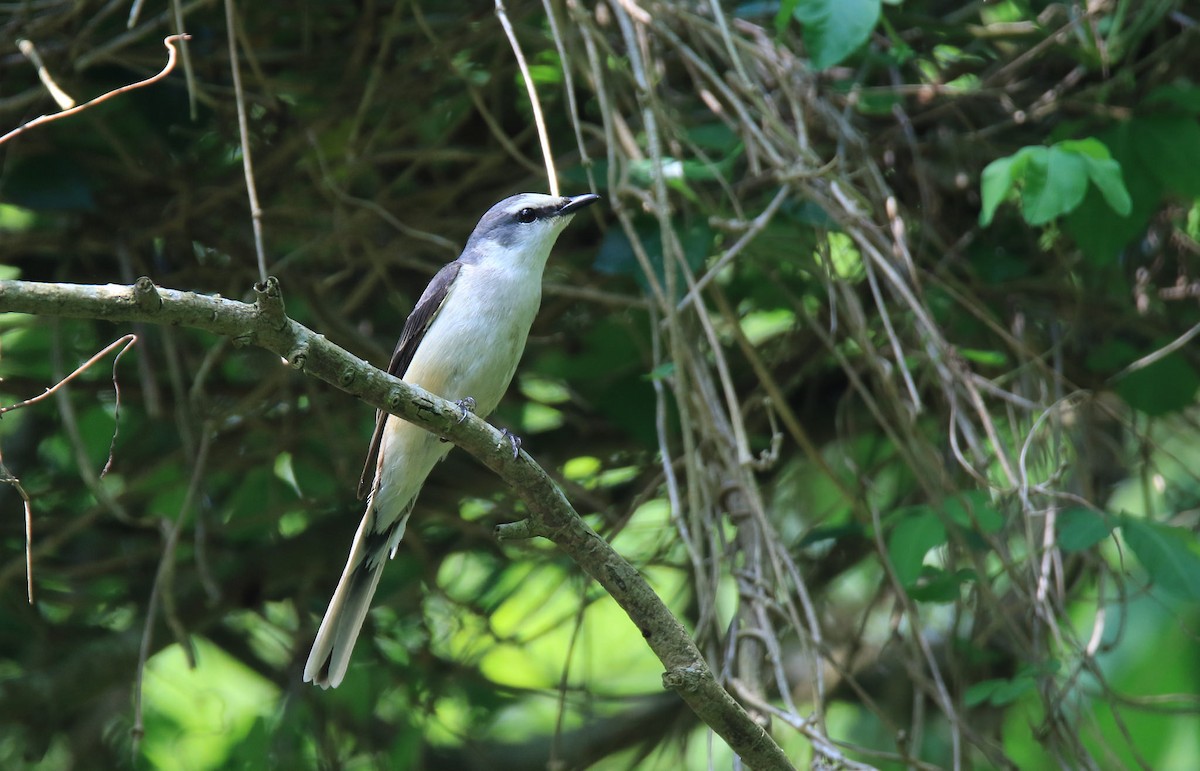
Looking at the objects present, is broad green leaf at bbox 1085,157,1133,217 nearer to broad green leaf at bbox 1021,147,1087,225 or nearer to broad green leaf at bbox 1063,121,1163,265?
→ broad green leaf at bbox 1021,147,1087,225

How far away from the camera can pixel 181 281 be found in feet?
14.5

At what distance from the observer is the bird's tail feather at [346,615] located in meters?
3.34

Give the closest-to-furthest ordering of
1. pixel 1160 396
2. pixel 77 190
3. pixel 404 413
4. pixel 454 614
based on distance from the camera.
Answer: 1. pixel 404 413
2. pixel 77 190
3. pixel 1160 396
4. pixel 454 614

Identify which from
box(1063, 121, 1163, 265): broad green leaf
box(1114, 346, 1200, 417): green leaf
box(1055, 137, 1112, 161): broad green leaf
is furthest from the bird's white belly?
box(1114, 346, 1200, 417): green leaf

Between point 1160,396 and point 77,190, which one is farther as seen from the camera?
point 1160,396

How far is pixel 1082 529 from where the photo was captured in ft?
11.0

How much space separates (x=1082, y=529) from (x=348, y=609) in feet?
7.16

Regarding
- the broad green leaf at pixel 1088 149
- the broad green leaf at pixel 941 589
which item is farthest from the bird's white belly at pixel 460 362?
the broad green leaf at pixel 1088 149

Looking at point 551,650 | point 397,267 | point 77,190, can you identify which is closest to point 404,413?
point 77,190

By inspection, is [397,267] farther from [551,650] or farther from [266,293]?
[266,293]

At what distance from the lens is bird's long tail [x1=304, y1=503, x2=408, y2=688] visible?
3.35m

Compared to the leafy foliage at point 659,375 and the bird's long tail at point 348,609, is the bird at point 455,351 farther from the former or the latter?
the leafy foliage at point 659,375

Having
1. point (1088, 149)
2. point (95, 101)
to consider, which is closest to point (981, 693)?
point (1088, 149)

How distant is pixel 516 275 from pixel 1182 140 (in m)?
2.23
